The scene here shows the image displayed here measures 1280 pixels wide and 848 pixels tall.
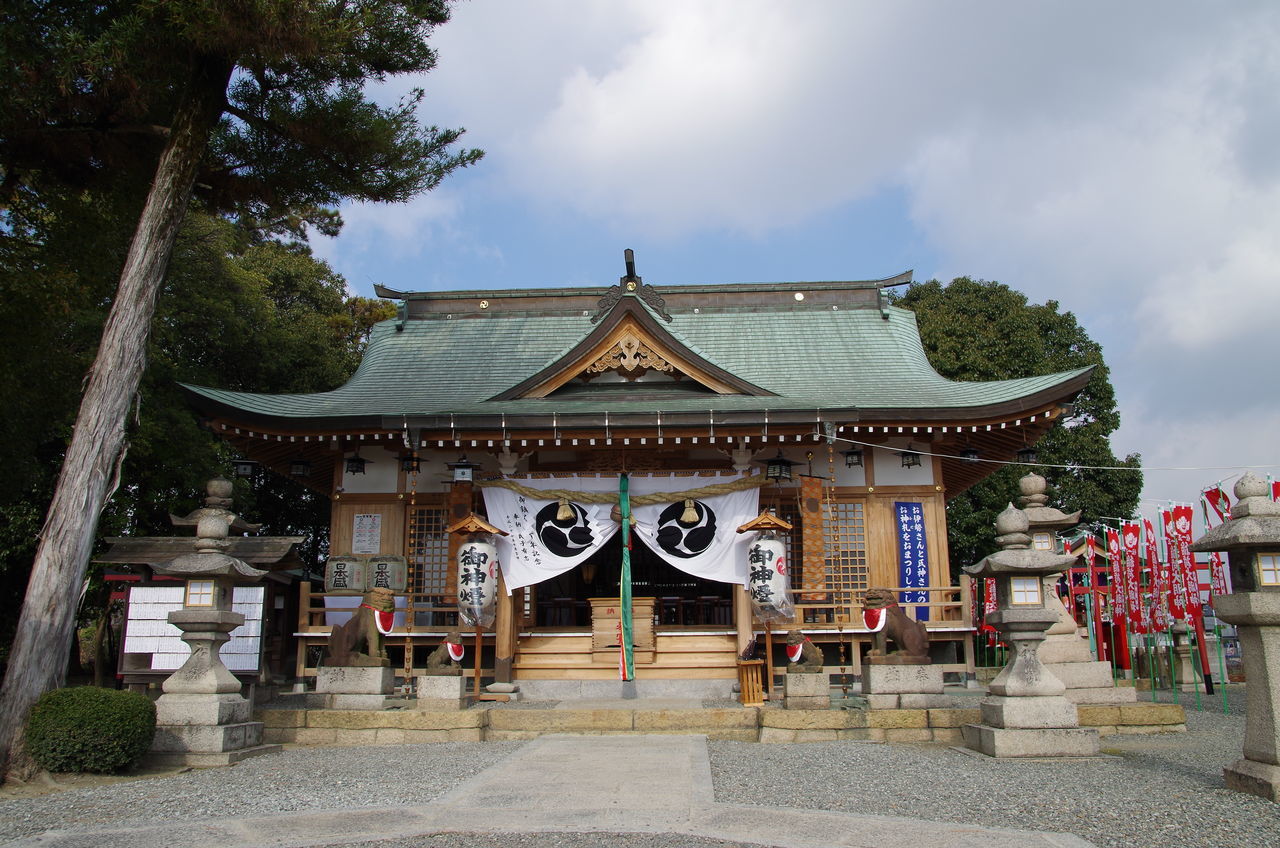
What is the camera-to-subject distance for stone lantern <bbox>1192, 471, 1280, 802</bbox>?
19.7 ft

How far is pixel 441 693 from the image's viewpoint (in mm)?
9305

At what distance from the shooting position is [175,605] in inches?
403

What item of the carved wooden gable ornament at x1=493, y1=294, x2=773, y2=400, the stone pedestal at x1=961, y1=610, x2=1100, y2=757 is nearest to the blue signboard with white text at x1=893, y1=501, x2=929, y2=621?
the carved wooden gable ornament at x1=493, y1=294, x2=773, y2=400

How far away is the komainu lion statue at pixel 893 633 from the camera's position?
923 cm

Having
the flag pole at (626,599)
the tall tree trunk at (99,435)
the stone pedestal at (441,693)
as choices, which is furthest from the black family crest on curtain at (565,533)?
the tall tree trunk at (99,435)

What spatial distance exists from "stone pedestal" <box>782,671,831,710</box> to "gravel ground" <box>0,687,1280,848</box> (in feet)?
1.91

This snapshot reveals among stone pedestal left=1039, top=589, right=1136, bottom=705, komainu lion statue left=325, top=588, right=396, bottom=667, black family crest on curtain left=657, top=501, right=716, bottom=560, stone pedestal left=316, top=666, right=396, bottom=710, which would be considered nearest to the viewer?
stone pedestal left=316, top=666, right=396, bottom=710

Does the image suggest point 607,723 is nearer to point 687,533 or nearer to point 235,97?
point 687,533

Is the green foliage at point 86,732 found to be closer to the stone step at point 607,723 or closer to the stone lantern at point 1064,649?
the stone step at point 607,723

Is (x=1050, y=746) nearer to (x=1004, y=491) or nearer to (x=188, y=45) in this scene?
(x=188, y=45)

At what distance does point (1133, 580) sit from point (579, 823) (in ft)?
38.7

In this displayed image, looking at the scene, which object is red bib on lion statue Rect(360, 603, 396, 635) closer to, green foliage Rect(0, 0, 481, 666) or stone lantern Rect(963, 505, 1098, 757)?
green foliage Rect(0, 0, 481, 666)

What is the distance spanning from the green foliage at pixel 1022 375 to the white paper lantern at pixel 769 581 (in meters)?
12.9

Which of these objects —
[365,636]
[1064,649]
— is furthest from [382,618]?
[1064,649]
